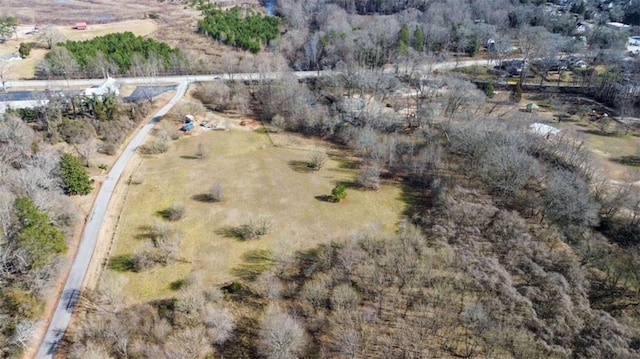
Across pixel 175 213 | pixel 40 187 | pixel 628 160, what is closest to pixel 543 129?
pixel 628 160

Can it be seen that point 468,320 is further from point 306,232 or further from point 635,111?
point 635,111

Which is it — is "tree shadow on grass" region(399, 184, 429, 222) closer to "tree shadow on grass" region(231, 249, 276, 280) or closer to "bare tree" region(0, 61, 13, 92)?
"tree shadow on grass" region(231, 249, 276, 280)

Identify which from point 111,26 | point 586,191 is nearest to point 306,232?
point 586,191

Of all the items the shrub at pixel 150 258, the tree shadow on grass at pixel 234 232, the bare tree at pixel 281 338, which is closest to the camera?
the bare tree at pixel 281 338

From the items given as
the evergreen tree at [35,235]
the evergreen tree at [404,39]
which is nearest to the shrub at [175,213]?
the evergreen tree at [35,235]

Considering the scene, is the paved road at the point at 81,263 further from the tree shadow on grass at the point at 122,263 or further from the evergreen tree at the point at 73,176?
the tree shadow on grass at the point at 122,263
